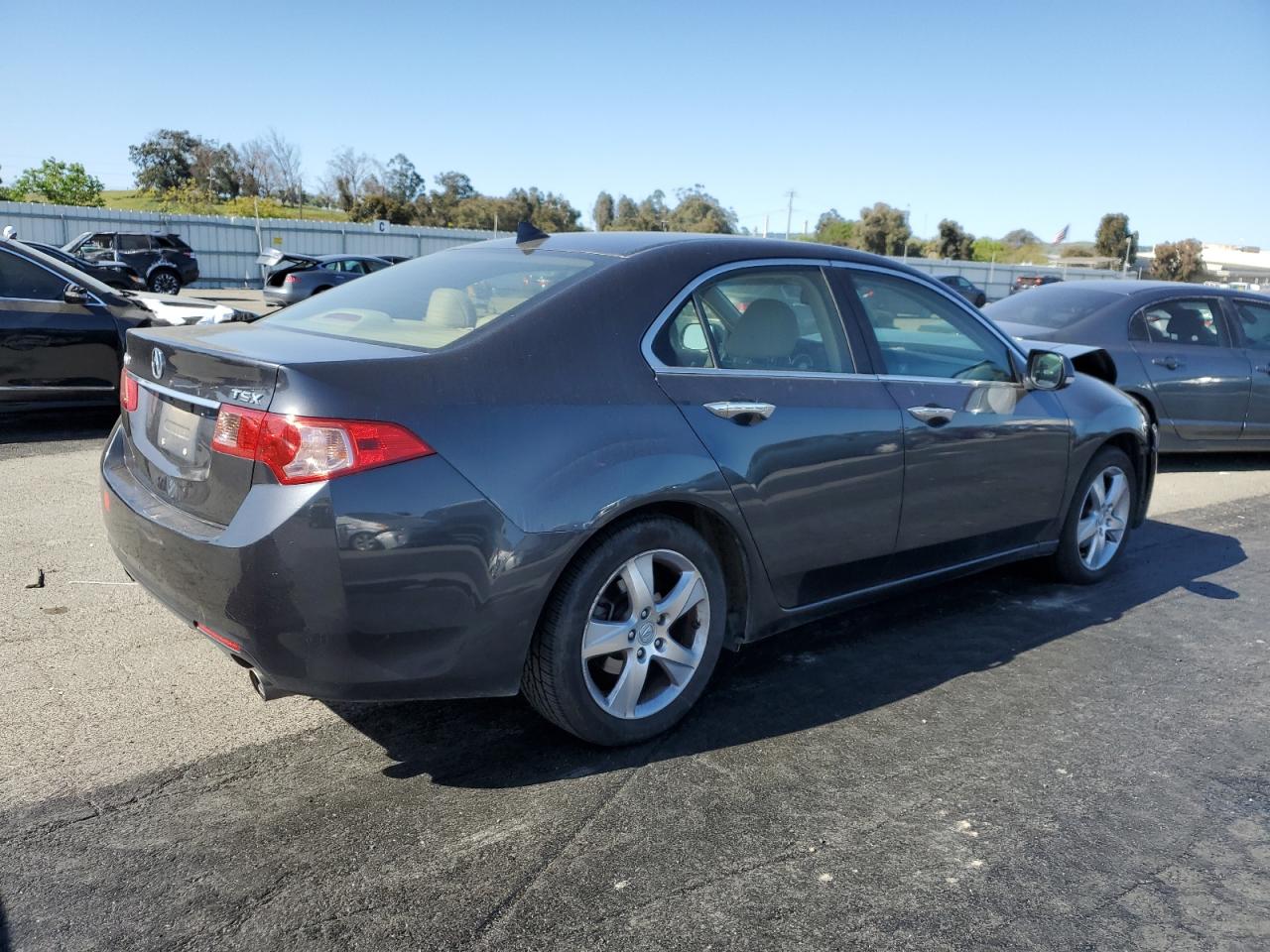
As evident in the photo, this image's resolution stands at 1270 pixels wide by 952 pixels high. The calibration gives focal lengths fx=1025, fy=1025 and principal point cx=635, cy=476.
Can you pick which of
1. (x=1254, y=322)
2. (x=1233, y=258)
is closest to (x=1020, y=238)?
(x=1233, y=258)

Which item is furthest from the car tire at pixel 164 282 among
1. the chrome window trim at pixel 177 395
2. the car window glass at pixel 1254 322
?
the chrome window trim at pixel 177 395

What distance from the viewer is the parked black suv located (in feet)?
91.9

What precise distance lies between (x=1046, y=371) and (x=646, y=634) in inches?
99.6

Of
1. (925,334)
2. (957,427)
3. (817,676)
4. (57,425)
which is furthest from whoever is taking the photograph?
(57,425)

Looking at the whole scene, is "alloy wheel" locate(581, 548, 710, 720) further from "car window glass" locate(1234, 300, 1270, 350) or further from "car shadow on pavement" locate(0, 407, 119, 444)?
"car window glass" locate(1234, 300, 1270, 350)

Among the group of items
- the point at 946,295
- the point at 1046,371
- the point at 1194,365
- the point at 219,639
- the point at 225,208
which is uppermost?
the point at 225,208

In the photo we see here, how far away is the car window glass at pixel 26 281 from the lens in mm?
7465

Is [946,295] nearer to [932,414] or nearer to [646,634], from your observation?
[932,414]

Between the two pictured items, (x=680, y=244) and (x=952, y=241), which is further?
(x=952, y=241)

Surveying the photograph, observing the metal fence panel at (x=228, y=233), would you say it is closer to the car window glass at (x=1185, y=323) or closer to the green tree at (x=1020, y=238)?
the car window glass at (x=1185, y=323)

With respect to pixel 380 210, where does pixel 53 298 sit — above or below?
below

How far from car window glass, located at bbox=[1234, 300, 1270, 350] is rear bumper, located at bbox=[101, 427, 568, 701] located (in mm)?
8214

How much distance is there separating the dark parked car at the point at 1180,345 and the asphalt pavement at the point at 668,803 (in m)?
4.35

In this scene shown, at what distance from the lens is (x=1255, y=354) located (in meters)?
8.78
